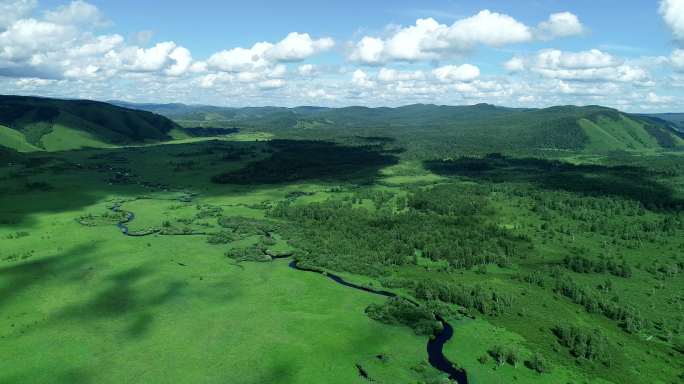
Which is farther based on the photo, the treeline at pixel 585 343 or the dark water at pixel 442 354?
the treeline at pixel 585 343

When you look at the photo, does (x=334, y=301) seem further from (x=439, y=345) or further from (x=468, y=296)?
(x=468, y=296)

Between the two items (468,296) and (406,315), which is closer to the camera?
(406,315)

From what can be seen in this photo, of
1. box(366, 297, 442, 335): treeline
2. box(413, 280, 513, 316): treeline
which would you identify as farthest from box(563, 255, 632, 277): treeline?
box(366, 297, 442, 335): treeline

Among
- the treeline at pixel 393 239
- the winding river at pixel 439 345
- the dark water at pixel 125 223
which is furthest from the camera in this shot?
the dark water at pixel 125 223

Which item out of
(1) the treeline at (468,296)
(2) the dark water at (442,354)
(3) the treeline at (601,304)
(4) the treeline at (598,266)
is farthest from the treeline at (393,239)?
(2) the dark water at (442,354)

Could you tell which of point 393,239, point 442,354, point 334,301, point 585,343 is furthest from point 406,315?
point 393,239

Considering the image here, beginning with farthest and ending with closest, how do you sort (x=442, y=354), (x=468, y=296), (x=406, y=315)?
(x=468, y=296) < (x=406, y=315) < (x=442, y=354)

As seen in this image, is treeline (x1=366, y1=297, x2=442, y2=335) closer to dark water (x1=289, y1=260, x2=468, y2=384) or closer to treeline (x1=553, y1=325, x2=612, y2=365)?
dark water (x1=289, y1=260, x2=468, y2=384)

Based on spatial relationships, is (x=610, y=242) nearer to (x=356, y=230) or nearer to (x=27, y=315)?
(x=356, y=230)

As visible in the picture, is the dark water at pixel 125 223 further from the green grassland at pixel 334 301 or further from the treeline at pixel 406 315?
the treeline at pixel 406 315

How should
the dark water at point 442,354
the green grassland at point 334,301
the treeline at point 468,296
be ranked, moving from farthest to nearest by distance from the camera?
the treeline at point 468,296, the green grassland at point 334,301, the dark water at point 442,354

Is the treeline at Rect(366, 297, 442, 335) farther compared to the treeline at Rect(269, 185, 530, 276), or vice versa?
the treeline at Rect(269, 185, 530, 276)

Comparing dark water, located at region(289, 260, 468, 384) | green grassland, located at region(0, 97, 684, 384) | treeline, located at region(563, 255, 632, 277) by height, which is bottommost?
dark water, located at region(289, 260, 468, 384)
